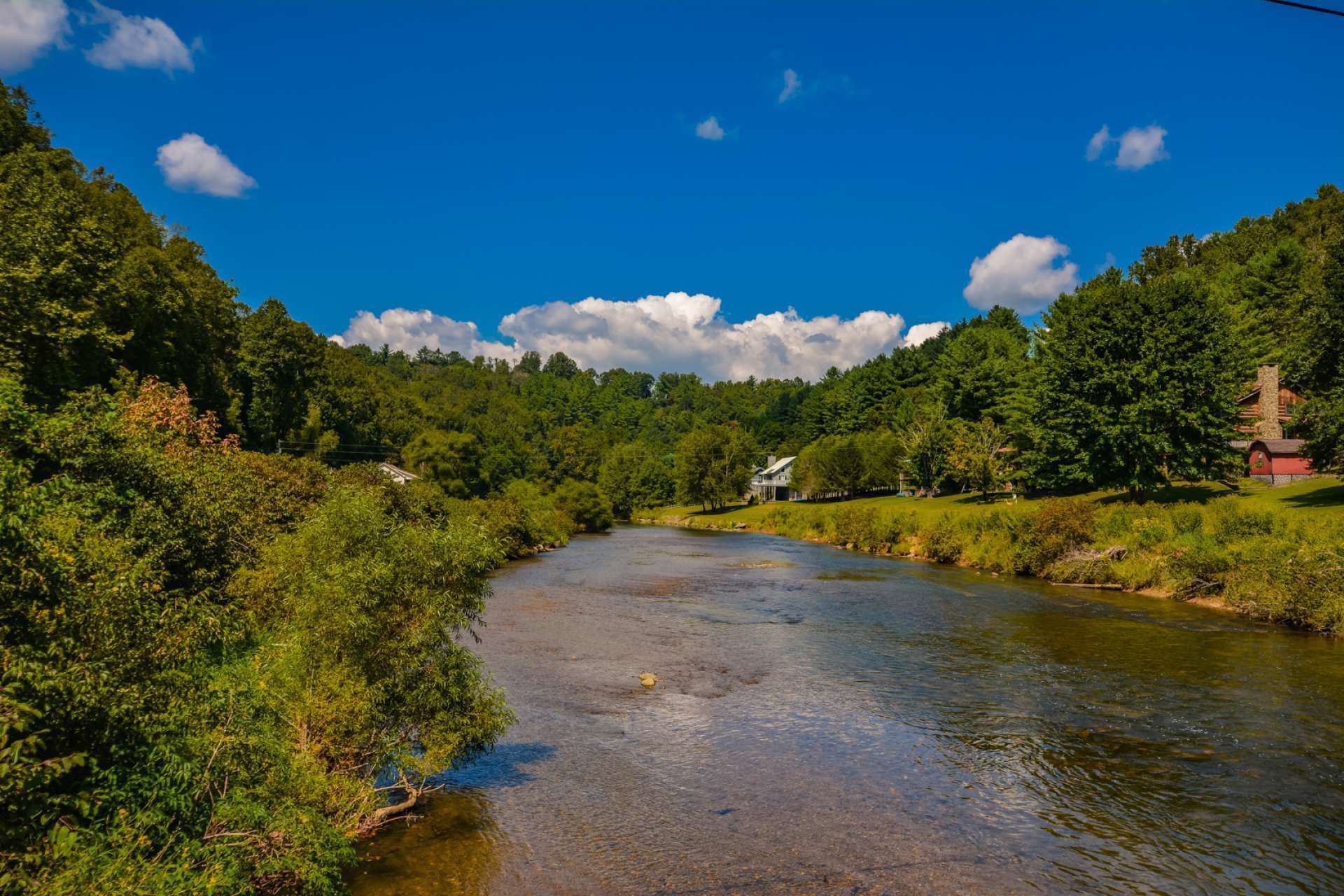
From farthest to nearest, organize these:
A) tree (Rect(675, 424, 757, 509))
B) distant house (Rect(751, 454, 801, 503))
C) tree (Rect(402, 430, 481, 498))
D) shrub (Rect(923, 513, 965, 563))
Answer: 1. distant house (Rect(751, 454, 801, 503))
2. tree (Rect(675, 424, 757, 509))
3. tree (Rect(402, 430, 481, 498))
4. shrub (Rect(923, 513, 965, 563))

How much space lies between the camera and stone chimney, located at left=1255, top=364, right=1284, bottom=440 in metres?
62.6

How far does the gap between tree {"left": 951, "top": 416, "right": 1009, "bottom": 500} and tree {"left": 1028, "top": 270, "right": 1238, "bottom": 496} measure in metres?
17.0

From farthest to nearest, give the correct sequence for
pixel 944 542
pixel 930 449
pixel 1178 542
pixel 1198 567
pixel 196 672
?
pixel 930 449
pixel 944 542
pixel 1178 542
pixel 1198 567
pixel 196 672

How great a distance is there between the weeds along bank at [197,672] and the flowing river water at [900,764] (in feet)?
8.16

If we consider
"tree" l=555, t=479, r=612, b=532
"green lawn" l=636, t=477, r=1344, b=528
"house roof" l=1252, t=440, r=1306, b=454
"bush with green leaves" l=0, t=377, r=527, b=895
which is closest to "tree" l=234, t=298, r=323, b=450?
"tree" l=555, t=479, r=612, b=532

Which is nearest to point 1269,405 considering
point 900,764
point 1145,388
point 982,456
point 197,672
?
point 1145,388

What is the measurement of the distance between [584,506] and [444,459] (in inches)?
784

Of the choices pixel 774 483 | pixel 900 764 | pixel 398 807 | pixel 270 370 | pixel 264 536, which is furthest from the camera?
pixel 774 483

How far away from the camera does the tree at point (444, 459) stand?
3782 inches

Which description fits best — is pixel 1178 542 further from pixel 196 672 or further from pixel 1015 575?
pixel 196 672

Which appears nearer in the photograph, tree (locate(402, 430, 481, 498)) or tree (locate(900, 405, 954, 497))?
tree (locate(900, 405, 954, 497))

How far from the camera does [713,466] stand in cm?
12469

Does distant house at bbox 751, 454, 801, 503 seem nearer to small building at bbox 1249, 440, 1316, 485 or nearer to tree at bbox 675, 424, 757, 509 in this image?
tree at bbox 675, 424, 757, 509

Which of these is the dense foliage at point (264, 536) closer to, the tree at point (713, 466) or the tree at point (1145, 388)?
the tree at point (1145, 388)
